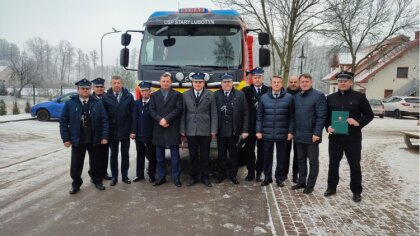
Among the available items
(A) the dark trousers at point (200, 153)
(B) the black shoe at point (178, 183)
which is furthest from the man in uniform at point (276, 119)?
(B) the black shoe at point (178, 183)

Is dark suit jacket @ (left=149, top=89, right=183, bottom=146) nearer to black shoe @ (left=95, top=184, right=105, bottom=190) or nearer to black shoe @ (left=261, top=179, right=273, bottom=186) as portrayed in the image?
black shoe @ (left=95, top=184, right=105, bottom=190)

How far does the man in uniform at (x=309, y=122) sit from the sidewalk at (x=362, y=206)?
503 mm

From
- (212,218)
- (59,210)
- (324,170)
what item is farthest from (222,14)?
(59,210)

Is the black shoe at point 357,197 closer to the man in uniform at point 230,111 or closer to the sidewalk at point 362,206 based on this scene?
the sidewalk at point 362,206

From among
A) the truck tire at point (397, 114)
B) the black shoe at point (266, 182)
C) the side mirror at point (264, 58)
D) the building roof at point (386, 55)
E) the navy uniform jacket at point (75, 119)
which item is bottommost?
the black shoe at point (266, 182)

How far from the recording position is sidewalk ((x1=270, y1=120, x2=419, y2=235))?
4.16 m

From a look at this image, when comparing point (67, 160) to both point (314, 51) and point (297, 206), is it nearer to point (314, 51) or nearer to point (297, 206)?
point (297, 206)

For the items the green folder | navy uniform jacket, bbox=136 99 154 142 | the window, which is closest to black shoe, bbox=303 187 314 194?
the green folder

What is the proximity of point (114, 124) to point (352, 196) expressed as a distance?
168 inches

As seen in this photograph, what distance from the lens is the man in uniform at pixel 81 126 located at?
5.37 metres

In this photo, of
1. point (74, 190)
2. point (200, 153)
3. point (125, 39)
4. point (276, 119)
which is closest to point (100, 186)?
point (74, 190)

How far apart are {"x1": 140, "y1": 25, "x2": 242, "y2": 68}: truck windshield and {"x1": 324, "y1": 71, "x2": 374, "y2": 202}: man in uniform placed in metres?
2.23

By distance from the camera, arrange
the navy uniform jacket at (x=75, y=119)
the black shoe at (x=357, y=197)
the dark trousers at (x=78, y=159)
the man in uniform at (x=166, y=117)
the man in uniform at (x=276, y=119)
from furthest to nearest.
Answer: the man in uniform at (x=166, y=117)
the man in uniform at (x=276, y=119)
the dark trousers at (x=78, y=159)
the navy uniform jacket at (x=75, y=119)
the black shoe at (x=357, y=197)

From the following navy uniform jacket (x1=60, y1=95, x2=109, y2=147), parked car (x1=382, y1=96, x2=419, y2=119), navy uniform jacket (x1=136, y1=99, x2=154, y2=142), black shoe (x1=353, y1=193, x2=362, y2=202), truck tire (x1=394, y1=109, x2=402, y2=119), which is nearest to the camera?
black shoe (x1=353, y1=193, x2=362, y2=202)
